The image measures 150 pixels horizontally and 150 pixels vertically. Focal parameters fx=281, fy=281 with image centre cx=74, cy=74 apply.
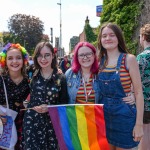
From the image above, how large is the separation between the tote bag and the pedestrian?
82 centimetres

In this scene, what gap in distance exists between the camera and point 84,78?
3.40 m

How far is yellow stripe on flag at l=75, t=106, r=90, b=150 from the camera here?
324cm

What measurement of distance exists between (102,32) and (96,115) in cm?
100

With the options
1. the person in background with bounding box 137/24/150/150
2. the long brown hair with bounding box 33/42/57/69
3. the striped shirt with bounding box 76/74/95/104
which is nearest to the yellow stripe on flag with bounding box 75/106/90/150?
the striped shirt with bounding box 76/74/95/104

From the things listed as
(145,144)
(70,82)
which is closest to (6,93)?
(70,82)

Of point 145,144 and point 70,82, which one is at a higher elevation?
point 70,82

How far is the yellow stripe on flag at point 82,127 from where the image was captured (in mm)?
3242

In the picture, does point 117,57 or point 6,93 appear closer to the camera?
point 117,57

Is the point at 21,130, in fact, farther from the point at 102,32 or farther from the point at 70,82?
the point at 102,32

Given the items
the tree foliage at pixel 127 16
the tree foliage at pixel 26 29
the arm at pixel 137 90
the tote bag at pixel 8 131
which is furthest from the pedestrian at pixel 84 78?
the tree foliage at pixel 26 29

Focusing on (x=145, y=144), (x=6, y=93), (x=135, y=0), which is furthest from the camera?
(x=135, y=0)

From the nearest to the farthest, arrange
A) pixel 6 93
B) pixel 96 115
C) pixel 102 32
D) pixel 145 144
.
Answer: pixel 96 115 < pixel 102 32 < pixel 6 93 < pixel 145 144

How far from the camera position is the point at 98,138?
318cm

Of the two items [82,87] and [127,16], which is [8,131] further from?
[127,16]
